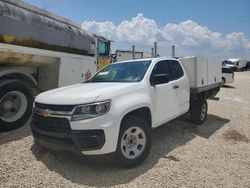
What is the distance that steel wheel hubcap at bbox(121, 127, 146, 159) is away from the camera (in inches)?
156

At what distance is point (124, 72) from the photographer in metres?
5.16

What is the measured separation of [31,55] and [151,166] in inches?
142

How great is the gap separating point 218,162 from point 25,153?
11.2ft

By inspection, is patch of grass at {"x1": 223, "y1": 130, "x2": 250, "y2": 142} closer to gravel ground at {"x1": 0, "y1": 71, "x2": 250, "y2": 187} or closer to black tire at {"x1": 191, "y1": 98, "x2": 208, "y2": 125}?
gravel ground at {"x1": 0, "y1": 71, "x2": 250, "y2": 187}

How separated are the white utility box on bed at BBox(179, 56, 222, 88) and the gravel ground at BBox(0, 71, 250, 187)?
1532mm

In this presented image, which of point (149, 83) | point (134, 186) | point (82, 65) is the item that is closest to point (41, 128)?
point (134, 186)

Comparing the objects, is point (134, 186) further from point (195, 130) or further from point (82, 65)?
point (82, 65)

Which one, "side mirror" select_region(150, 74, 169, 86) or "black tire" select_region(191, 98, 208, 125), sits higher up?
"side mirror" select_region(150, 74, 169, 86)

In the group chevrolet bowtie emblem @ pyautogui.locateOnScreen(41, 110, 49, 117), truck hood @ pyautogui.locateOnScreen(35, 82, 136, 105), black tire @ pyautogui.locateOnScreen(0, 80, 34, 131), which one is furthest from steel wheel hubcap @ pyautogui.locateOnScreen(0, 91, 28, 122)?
chevrolet bowtie emblem @ pyautogui.locateOnScreen(41, 110, 49, 117)

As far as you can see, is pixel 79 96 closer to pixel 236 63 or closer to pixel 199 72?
pixel 199 72

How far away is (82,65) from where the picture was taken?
7258mm

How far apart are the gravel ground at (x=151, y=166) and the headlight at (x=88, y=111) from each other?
32.4 inches

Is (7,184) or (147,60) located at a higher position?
(147,60)

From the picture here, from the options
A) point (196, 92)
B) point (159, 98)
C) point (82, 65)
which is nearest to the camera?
point (159, 98)
